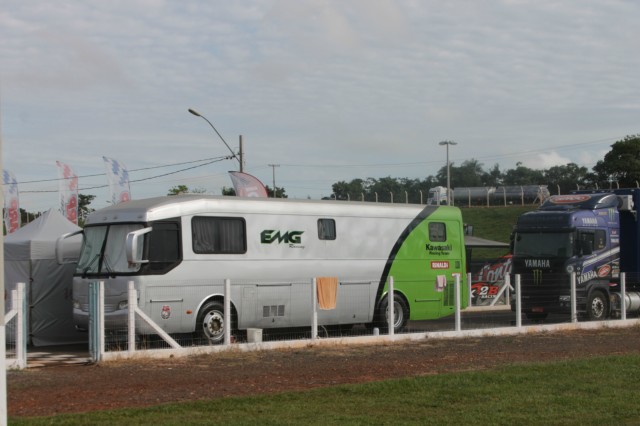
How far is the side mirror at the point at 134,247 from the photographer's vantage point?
16859mm

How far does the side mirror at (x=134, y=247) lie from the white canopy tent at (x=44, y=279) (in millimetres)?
2531

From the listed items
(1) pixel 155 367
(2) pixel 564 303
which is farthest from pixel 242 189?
(1) pixel 155 367

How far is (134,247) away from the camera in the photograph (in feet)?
55.4

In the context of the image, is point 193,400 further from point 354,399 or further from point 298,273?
point 298,273

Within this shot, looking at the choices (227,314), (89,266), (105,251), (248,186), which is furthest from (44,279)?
(248,186)

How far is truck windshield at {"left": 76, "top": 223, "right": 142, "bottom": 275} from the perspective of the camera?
57.6ft

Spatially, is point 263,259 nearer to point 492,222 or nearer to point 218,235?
point 218,235

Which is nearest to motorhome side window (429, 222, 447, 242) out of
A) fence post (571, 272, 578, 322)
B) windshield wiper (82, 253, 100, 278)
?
fence post (571, 272, 578, 322)

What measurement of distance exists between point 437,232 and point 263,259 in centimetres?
534

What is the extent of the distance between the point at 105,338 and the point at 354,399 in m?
6.45

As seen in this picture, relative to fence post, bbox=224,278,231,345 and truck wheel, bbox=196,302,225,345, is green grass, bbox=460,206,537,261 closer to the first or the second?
truck wheel, bbox=196,302,225,345

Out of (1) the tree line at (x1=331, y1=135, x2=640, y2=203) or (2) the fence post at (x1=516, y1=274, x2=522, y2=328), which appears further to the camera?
(1) the tree line at (x1=331, y1=135, x2=640, y2=203)

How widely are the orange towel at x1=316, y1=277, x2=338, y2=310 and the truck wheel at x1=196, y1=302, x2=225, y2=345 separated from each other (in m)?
2.10

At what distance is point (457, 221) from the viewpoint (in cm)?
2309
